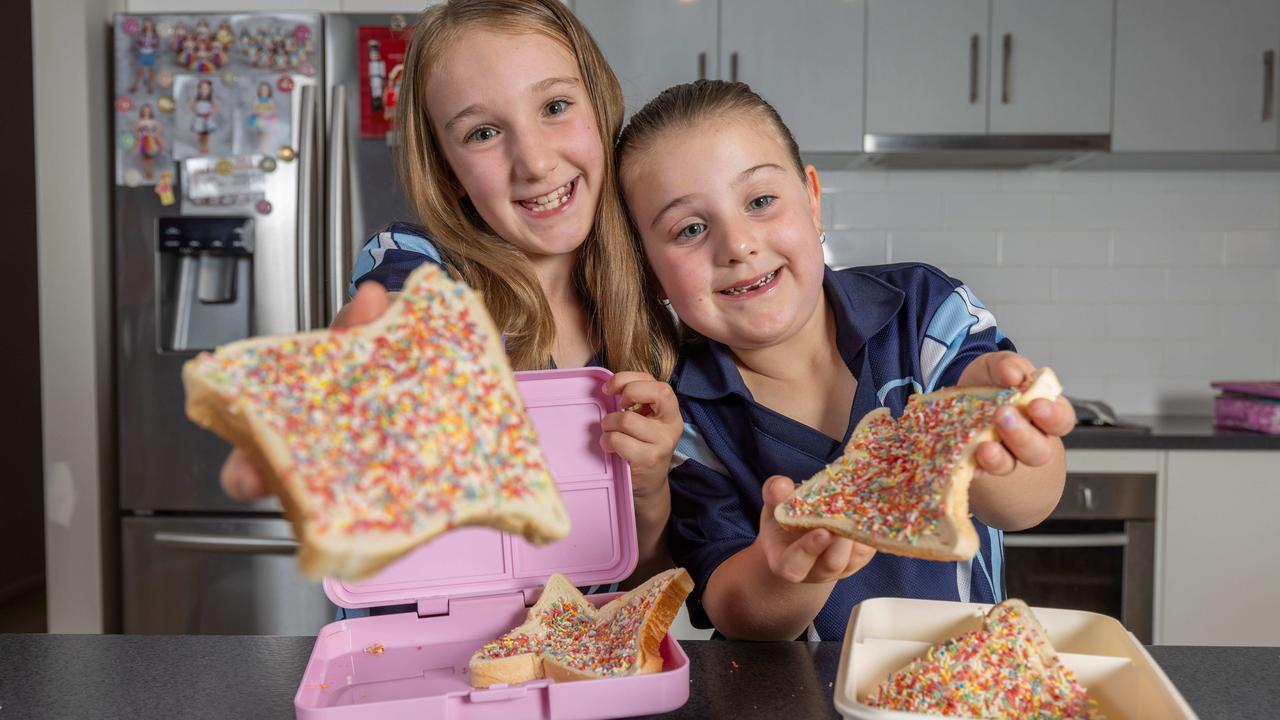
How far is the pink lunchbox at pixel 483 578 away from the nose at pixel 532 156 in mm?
290

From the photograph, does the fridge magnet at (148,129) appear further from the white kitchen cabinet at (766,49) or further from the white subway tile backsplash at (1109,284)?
the white subway tile backsplash at (1109,284)

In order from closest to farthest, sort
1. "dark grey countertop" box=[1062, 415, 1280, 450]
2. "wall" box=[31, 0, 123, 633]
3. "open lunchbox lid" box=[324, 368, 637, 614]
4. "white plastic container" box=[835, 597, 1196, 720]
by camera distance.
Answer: "white plastic container" box=[835, 597, 1196, 720]
"open lunchbox lid" box=[324, 368, 637, 614]
"dark grey countertop" box=[1062, 415, 1280, 450]
"wall" box=[31, 0, 123, 633]

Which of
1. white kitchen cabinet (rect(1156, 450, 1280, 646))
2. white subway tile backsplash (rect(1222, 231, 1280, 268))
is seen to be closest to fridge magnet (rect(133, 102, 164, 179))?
white kitchen cabinet (rect(1156, 450, 1280, 646))

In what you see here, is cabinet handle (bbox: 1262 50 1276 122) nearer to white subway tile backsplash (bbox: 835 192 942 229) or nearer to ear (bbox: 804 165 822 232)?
white subway tile backsplash (bbox: 835 192 942 229)

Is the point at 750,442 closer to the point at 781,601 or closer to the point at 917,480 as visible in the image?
the point at 781,601

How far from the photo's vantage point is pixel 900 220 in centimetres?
337

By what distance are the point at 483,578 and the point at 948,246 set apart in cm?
257

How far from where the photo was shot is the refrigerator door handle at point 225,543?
2.79 m

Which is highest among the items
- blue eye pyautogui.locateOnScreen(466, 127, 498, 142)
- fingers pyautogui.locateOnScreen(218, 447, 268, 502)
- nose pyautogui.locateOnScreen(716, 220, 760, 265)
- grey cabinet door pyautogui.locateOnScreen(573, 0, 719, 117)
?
grey cabinet door pyautogui.locateOnScreen(573, 0, 719, 117)

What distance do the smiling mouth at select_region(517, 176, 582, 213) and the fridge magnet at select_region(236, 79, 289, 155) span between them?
1.70 m

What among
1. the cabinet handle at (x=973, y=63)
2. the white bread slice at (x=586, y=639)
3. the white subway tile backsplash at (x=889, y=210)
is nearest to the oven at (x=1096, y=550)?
the white subway tile backsplash at (x=889, y=210)

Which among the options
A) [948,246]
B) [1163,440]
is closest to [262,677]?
[1163,440]

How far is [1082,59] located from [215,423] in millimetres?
2949

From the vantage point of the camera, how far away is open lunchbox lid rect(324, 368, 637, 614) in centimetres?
122
